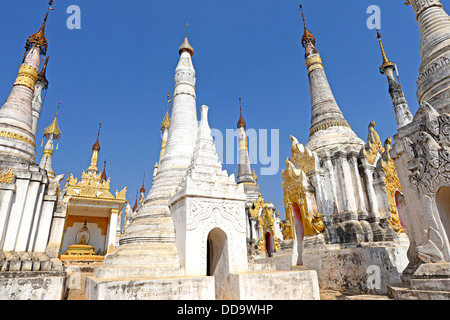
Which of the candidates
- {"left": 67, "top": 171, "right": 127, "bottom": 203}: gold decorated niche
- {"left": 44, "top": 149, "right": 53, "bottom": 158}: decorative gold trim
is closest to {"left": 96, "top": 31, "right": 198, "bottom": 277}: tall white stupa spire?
{"left": 67, "top": 171, "right": 127, "bottom": 203}: gold decorated niche

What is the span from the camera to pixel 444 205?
536 cm

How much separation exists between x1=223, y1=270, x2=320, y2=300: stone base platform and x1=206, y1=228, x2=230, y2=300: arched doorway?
1.91 feet

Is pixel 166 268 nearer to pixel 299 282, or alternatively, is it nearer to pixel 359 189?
pixel 299 282

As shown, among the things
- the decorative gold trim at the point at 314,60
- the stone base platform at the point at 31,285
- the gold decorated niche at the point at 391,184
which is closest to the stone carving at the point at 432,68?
the gold decorated niche at the point at 391,184

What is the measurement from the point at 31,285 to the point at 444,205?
9743mm

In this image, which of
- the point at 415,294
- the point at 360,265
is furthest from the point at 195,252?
the point at 360,265

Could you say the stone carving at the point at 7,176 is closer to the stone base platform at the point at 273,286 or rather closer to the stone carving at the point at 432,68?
the stone base platform at the point at 273,286

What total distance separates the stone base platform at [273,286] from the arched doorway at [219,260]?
0.58 metres

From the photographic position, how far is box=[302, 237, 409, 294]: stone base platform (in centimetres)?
902

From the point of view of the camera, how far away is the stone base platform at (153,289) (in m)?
6.11

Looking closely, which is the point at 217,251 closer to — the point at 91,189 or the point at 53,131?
the point at 91,189
